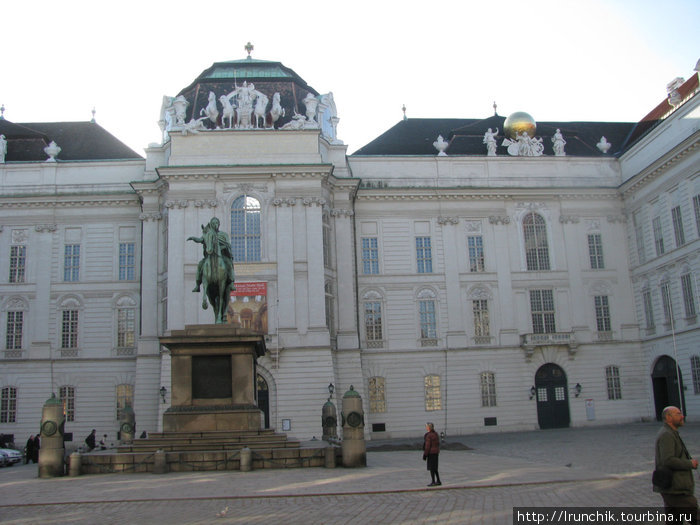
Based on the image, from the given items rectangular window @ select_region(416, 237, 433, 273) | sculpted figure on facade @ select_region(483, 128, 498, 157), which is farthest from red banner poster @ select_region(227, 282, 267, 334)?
sculpted figure on facade @ select_region(483, 128, 498, 157)

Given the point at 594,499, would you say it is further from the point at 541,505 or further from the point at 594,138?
the point at 594,138

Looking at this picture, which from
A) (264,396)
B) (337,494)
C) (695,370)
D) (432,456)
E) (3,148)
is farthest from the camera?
(3,148)

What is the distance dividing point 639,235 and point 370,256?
597 inches

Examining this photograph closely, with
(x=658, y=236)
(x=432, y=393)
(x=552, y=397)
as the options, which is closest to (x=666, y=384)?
(x=552, y=397)

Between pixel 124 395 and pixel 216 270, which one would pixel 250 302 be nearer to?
pixel 124 395

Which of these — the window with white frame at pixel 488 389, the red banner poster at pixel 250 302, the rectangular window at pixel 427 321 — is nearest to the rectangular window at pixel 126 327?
the red banner poster at pixel 250 302

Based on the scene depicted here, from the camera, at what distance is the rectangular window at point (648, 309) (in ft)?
138

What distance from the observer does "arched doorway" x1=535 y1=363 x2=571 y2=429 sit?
41594 mm

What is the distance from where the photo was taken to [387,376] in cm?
4134

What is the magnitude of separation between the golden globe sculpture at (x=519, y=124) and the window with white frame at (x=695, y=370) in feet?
52.3

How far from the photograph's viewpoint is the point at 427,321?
4247 cm

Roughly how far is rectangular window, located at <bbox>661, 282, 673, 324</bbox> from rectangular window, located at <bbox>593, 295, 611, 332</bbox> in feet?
11.5

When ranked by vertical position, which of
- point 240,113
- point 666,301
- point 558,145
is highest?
point 240,113

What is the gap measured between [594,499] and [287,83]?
3473 cm
